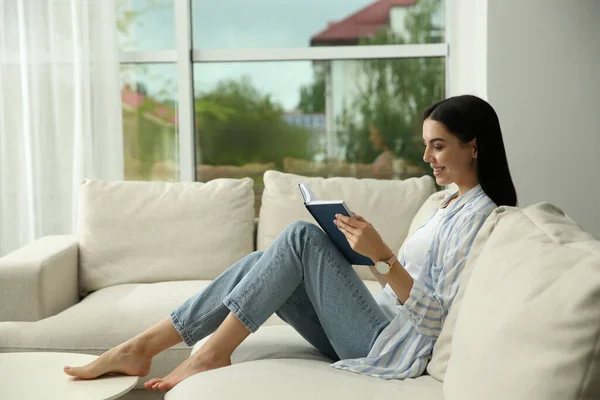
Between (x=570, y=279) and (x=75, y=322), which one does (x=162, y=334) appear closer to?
(x=75, y=322)

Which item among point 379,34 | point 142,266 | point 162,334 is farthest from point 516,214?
point 379,34

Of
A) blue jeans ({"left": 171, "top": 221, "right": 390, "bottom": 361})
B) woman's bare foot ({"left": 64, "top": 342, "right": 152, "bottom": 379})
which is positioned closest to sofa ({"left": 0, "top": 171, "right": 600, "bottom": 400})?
blue jeans ({"left": 171, "top": 221, "right": 390, "bottom": 361})

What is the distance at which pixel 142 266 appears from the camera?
326 cm

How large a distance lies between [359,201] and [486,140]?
1331 millimetres

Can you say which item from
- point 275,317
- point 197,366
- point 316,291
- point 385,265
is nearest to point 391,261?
point 385,265

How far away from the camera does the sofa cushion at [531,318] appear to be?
1.12m

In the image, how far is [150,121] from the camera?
4.22 m

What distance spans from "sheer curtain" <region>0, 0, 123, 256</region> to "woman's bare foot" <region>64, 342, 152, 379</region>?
2134mm

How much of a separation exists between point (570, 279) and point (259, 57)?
10.2ft

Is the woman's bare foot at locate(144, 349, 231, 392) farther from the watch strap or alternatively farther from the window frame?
the window frame

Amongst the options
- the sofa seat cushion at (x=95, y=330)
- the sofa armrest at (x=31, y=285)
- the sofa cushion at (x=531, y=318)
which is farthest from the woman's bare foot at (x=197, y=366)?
the sofa armrest at (x=31, y=285)

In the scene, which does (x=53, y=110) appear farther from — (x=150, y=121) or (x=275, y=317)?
(x=275, y=317)

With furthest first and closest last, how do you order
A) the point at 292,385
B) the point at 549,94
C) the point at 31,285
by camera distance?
the point at 549,94 < the point at 31,285 < the point at 292,385

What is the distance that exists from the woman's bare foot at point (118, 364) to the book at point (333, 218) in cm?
59
